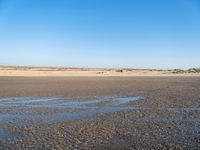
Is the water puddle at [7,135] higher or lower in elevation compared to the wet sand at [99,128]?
lower

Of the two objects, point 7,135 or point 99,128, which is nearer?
point 7,135

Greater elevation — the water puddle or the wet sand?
the wet sand

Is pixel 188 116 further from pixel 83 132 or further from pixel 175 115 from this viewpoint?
pixel 83 132

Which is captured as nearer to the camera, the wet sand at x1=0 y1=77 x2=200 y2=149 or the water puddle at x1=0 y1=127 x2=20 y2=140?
the wet sand at x1=0 y1=77 x2=200 y2=149

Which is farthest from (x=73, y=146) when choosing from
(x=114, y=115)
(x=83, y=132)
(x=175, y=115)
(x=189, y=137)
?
(x=175, y=115)

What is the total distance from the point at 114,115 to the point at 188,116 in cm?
336

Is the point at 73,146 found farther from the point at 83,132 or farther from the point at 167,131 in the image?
the point at 167,131

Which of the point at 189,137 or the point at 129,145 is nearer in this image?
the point at 129,145

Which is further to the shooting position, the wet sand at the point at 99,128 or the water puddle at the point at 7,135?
the water puddle at the point at 7,135

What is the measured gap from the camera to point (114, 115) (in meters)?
11.5

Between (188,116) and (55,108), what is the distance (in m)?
6.75

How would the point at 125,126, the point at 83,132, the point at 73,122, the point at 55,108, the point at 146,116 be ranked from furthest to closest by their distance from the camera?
the point at 55,108, the point at 146,116, the point at 73,122, the point at 125,126, the point at 83,132

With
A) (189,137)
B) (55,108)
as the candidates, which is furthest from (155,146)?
(55,108)

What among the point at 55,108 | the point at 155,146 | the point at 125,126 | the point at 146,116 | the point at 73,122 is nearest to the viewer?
the point at 155,146
